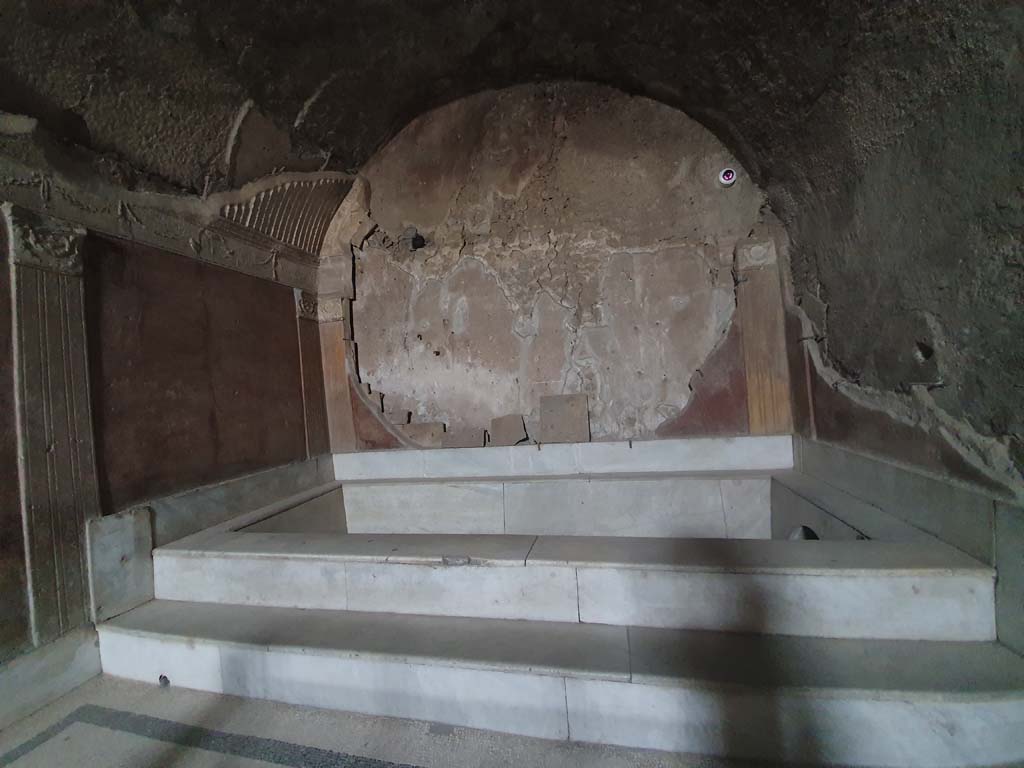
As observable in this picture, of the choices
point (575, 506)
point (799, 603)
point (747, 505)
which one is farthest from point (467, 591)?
point (747, 505)

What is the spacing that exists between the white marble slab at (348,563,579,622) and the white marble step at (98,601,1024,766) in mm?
55

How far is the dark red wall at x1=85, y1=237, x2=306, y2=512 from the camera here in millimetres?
2496

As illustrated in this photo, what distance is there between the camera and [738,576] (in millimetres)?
1735

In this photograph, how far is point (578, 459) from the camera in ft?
12.4

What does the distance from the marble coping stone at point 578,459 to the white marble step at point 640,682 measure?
6.30 feet

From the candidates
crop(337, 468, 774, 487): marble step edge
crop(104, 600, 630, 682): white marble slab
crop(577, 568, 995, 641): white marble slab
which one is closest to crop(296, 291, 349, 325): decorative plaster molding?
crop(337, 468, 774, 487): marble step edge

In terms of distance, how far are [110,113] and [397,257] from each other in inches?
84.9

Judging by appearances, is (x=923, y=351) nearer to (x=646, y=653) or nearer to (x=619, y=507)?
(x=646, y=653)

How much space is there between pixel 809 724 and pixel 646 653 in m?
0.52

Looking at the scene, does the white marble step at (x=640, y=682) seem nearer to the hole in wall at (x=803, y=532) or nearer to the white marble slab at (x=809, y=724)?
the white marble slab at (x=809, y=724)

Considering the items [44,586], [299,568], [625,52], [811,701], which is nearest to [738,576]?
[811,701]

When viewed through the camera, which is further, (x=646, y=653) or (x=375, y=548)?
(x=375, y=548)

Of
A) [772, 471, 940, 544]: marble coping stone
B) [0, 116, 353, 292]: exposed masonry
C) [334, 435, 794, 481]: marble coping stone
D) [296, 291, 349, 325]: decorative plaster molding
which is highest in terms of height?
[0, 116, 353, 292]: exposed masonry

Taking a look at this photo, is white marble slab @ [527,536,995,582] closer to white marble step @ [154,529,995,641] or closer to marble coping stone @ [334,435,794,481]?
white marble step @ [154,529,995,641]
